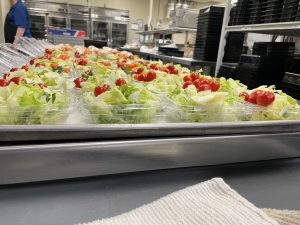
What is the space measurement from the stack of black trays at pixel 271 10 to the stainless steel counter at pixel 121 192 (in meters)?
1.60

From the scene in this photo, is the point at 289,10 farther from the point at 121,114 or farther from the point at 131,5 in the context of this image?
the point at 131,5

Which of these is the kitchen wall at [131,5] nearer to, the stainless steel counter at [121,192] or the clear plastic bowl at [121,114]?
the clear plastic bowl at [121,114]

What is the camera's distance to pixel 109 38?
30.3 ft

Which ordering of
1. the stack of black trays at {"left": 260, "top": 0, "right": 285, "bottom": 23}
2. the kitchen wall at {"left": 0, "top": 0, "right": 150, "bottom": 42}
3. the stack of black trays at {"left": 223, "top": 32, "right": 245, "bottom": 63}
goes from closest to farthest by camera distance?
the stack of black trays at {"left": 260, "top": 0, "right": 285, "bottom": 23}
the stack of black trays at {"left": 223, "top": 32, "right": 245, "bottom": 63}
the kitchen wall at {"left": 0, "top": 0, "right": 150, "bottom": 42}

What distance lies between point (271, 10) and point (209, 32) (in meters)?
1.24

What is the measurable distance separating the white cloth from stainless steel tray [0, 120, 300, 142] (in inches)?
9.1

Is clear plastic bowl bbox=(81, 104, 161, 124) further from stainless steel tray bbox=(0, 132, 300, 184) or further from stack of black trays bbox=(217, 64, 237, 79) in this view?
stack of black trays bbox=(217, 64, 237, 79)

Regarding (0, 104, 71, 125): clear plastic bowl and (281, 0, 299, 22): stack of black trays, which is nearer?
(0, 104, 71, 125): clear plastic bowl

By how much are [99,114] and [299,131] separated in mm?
634

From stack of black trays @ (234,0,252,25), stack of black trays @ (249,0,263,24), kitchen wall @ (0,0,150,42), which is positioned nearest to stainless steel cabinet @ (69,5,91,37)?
kitchen wall @ (0,0,150,42)

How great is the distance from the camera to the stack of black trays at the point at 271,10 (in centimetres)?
198

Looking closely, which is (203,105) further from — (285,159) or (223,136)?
(285,159)

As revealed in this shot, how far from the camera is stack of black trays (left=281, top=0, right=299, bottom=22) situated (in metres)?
1.80

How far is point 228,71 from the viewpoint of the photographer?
268 centimetres
